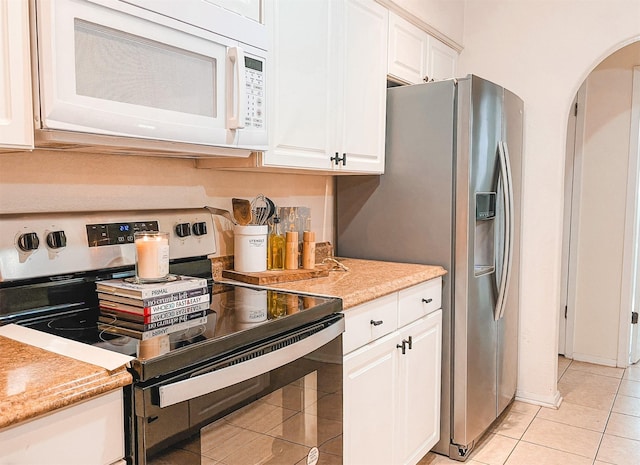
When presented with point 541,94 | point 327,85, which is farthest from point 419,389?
point 541,94

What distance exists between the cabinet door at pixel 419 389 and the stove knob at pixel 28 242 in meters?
1.34

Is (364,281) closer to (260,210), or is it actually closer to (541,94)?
(260,210)

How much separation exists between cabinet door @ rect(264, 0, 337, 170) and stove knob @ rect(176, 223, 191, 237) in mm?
353

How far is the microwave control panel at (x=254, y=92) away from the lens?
165cm

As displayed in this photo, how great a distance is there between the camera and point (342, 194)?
2.73 meters

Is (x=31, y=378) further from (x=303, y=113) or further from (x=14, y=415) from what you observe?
(x=303, y=113)

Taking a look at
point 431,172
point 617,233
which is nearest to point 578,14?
point 431,172

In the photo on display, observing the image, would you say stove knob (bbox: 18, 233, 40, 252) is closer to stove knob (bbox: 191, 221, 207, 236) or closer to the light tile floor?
stove knob (bbox: 191, 221, 207, 236)

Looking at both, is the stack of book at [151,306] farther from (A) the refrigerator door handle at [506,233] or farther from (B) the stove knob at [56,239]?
(A) the refrigerator door handle at [506,233]

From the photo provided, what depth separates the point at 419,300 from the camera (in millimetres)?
2254

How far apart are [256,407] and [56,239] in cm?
71

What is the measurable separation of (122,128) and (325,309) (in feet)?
2.50

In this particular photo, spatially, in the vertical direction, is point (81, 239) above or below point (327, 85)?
below

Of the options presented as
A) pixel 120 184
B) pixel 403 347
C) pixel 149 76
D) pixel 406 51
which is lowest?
pixel 403 347
